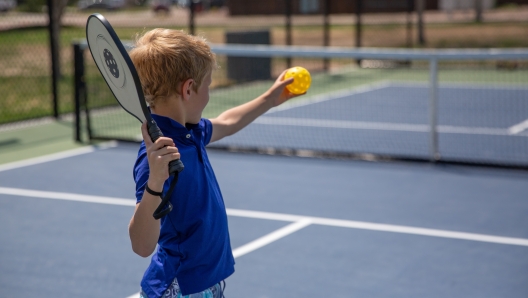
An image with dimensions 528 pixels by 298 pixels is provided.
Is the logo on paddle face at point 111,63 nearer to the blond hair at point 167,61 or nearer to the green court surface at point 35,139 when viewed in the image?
the blond hair at point 167,61

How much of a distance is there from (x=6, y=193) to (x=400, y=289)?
14.1 ft

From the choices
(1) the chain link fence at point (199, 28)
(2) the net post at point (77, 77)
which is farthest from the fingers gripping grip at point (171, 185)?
(2) the net post at point (77, 77)

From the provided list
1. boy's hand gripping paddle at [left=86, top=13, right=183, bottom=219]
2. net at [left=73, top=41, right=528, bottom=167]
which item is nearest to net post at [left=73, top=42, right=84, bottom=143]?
net at [left=73, top=41, right=528, bottom=167]

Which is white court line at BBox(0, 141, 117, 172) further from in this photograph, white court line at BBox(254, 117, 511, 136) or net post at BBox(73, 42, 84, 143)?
white court line at BBox(254, 117, 511, 136)

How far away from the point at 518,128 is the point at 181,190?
30.2ft

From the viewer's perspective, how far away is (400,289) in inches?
189

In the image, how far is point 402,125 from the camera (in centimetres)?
1123

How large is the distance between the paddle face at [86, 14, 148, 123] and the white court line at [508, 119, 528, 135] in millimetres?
8864

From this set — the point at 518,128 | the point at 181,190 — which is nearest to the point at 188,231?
the point at 181,190

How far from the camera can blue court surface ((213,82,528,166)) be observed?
9508 mm

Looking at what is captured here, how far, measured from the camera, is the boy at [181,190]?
236cm

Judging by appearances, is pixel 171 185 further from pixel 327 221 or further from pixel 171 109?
pixel 327 221

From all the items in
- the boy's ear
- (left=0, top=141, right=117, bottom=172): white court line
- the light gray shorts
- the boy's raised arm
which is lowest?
(left=0, top=141, right=117, bottom=172): white court line

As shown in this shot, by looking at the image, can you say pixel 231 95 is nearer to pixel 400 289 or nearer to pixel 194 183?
pixel 400 289
